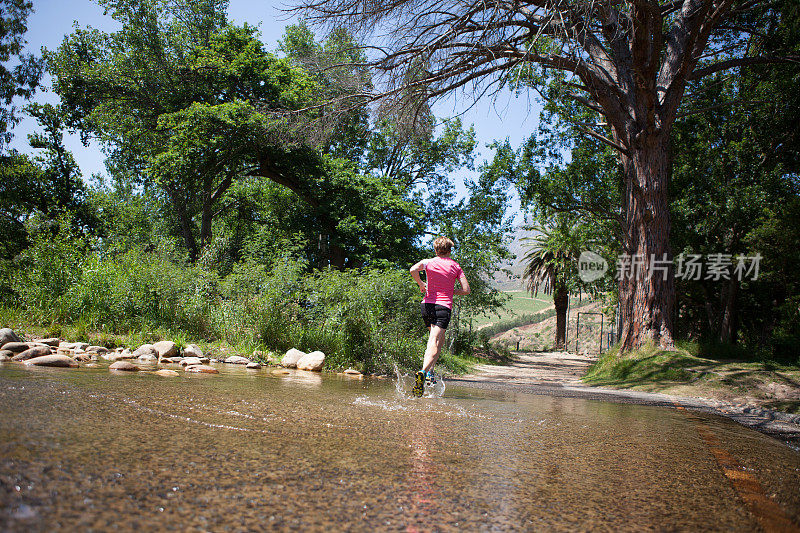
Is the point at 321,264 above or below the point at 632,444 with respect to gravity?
above

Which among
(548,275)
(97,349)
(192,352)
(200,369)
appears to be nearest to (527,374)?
(192,352)

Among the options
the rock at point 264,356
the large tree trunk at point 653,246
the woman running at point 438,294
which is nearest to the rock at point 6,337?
the rock at point 264,356

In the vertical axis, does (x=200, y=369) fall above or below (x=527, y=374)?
above

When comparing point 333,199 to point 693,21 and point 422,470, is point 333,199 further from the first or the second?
point 422,470

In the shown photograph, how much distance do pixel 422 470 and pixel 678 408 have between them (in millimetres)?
5070

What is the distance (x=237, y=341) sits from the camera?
404 inches

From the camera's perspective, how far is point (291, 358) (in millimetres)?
9094

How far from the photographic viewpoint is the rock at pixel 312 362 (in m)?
8.70

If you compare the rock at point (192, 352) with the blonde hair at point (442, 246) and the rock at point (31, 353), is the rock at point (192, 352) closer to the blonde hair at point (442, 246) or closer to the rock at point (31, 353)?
the rock at point (31, 353)

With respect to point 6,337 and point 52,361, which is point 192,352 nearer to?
point 6,337

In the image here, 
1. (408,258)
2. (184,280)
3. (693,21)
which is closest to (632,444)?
(184,280)

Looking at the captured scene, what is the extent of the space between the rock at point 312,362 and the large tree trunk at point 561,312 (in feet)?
101

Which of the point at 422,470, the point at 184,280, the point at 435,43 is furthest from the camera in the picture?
the point at 184,280

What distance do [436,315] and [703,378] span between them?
6228mm
